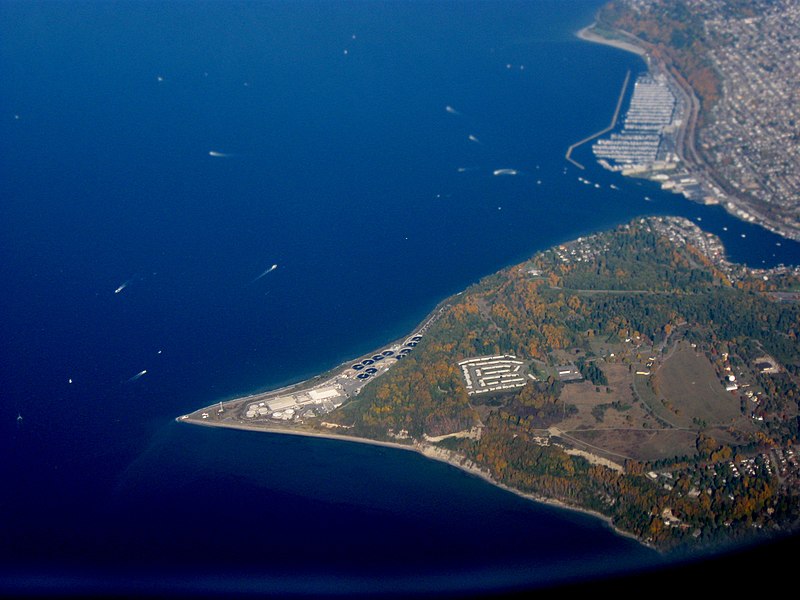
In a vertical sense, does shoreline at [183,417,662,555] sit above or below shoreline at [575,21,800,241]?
below

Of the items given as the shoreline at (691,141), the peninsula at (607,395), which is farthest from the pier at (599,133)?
the peninsula at (607,395)

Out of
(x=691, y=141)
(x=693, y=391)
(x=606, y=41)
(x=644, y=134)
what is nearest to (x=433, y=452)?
(x=693, y=391)

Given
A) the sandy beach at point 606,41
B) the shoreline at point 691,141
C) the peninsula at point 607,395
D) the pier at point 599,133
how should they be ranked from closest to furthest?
1. the peninsula at point 607,395
2. the shoreline at point 691,141
3. the pier at point 599,133
4. the sandy beach at point 606,41

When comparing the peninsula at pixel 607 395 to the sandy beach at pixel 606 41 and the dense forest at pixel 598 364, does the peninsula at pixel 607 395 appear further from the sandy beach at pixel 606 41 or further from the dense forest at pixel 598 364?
the sandy beach at pixel 606 41

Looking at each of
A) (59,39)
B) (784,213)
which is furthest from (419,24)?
(784,213)

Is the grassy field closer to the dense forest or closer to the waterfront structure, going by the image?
the dense forest


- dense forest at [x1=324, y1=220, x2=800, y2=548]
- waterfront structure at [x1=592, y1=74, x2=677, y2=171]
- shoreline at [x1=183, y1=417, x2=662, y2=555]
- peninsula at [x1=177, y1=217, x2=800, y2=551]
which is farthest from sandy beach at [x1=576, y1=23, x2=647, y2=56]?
shoreline at [x1=183, y1=417, x2=662, y2=555]
